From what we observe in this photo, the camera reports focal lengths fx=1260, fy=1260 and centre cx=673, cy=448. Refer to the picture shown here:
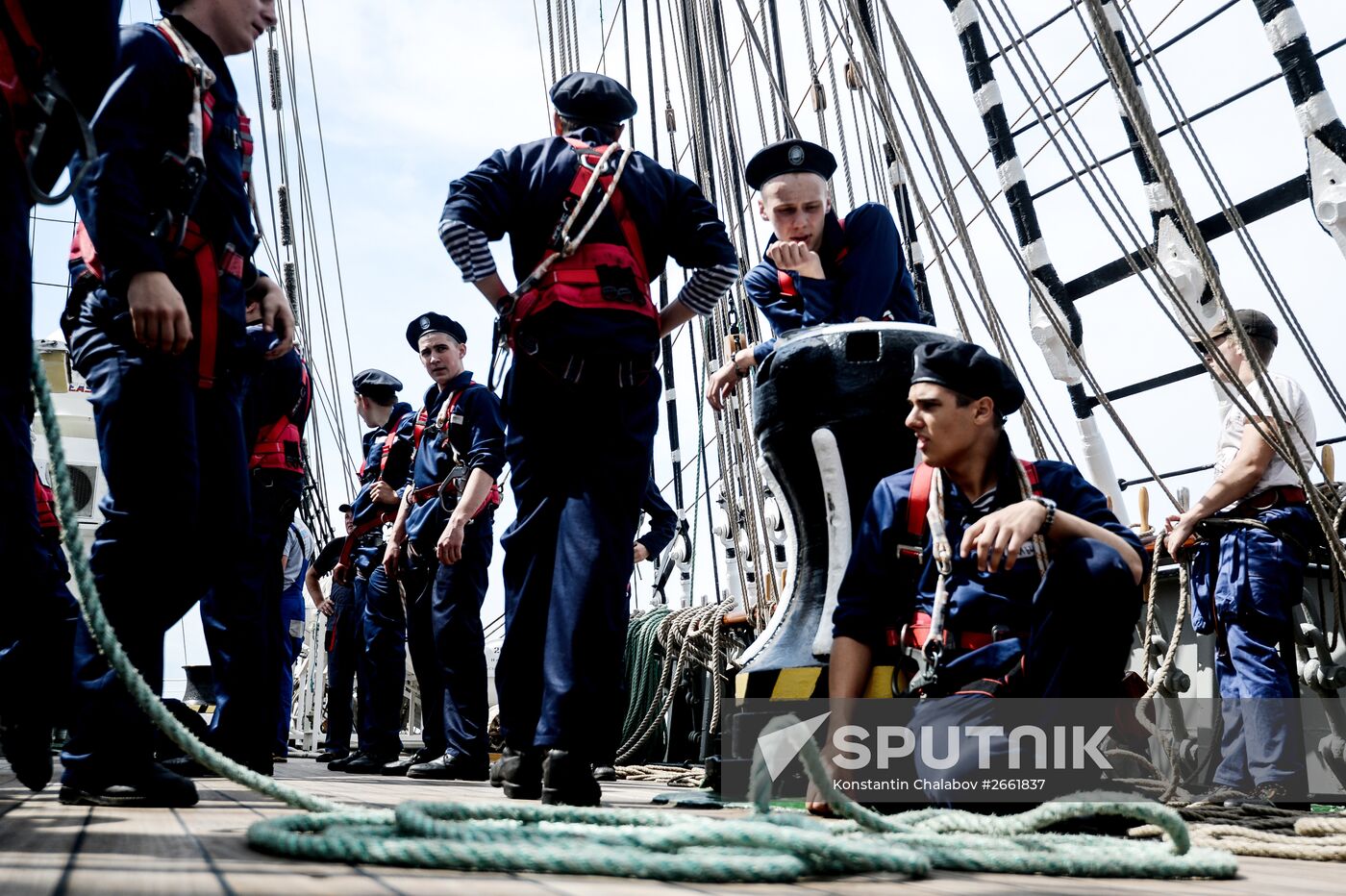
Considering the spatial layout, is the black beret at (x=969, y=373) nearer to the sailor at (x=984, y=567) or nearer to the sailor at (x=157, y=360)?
the sailor at (x=984, y=567)

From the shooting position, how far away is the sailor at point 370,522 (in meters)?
5.04

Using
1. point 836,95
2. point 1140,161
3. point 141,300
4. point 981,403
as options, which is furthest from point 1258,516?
point 1140,161

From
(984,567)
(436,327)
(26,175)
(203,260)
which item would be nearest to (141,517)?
(203,260)

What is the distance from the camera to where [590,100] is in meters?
2.99

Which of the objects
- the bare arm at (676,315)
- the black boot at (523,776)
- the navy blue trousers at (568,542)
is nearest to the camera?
the navy blue trousers at (568,542)

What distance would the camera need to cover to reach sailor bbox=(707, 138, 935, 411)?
3.11 metres

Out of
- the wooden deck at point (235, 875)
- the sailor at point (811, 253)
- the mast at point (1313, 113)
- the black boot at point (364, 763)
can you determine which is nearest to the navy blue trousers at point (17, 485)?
the wooden deck at point (235, 875)

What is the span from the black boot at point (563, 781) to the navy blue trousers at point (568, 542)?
8 centimetres

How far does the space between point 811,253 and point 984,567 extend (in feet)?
4.42

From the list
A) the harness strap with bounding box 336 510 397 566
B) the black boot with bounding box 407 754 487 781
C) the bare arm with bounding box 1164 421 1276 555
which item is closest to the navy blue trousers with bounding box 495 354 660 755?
the black boot with bounding box 407 754 487 781

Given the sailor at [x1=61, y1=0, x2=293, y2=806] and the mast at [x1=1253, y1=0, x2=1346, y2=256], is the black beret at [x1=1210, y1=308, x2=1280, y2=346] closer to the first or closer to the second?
the mast at [x1=1253, y1=0, x2=1346, y2=256]

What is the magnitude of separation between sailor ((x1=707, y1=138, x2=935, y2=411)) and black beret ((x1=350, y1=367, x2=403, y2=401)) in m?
3.05

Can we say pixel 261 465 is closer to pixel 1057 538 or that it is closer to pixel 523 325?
pixel 523 325

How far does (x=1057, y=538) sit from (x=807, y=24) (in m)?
6.04
